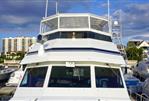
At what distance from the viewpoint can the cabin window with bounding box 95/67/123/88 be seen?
9.51 metres

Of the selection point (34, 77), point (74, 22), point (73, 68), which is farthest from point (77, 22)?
point (34, 77)

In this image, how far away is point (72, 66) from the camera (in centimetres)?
956

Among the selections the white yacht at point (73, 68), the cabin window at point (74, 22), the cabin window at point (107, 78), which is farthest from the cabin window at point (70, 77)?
the cabin window at point (74, 22)

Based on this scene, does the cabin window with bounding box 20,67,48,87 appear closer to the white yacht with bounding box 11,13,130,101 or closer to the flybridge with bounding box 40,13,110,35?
the white yacht with bounding box 11,13,130,101

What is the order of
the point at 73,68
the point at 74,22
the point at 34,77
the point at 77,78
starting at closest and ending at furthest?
1. the point at 77,78
2. the point at 73,68
3. the point at 34,77
4. the point at 74,22

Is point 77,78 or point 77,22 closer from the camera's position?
point 77,78

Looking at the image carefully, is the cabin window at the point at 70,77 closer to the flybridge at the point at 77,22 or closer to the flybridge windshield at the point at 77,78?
the flybridge windshield at the point at 77,78

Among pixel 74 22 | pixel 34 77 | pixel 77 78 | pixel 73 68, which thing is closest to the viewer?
pixel 77 78

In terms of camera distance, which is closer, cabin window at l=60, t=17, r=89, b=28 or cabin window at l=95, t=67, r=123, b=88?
cabin window at l=95, t=67, r=123, b=88

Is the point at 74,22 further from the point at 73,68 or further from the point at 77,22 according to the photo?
the point at 73,68

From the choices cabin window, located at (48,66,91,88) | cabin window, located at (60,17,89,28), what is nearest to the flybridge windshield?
cabin window, located at (48,66,91,88)

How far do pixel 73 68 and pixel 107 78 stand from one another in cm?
92

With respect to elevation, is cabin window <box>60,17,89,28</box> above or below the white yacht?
above

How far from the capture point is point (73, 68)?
377 inches
